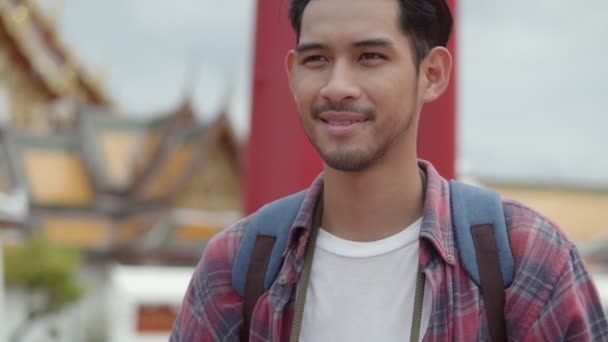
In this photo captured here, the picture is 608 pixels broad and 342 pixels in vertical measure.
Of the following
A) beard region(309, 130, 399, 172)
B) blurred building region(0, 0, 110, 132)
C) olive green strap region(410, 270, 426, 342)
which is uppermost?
beard region(309, 130, 399, 172)

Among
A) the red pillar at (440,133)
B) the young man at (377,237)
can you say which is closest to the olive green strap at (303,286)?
the young man at (377,237)

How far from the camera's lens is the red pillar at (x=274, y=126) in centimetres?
205

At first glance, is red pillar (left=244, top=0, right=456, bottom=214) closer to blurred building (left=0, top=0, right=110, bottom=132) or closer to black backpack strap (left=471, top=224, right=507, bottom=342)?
black backpack strap (left=471, top=224, right=507, bottom=342)

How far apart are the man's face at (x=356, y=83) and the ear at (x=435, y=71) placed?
3 cm

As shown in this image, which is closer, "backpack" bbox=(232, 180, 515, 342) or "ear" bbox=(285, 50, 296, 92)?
"backpack" bbox=(232, 180, 515, 342)

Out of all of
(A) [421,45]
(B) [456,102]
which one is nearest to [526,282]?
(A) [421,45]

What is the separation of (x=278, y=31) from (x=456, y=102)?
35 centimetres

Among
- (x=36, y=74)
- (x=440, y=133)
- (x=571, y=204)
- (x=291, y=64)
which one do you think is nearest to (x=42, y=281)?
(x=36, y=74)

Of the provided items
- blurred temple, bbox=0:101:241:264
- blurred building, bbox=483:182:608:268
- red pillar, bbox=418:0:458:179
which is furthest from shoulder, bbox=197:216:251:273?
blurred building, bbox=483:182:608:268

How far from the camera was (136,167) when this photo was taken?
567 inches

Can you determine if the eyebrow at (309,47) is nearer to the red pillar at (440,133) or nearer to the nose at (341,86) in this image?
the nose at (341,86)

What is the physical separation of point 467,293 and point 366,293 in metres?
0.10

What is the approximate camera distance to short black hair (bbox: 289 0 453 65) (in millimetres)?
1063

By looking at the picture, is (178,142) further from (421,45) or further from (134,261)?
(421,45)
